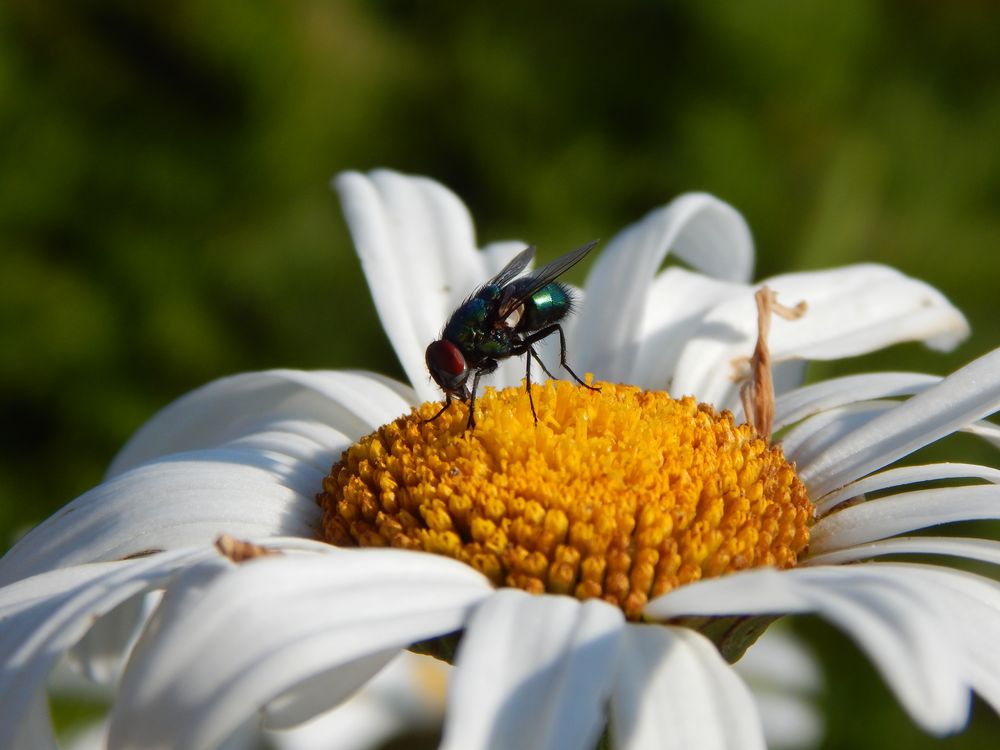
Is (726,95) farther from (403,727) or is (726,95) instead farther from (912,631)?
(912,631)

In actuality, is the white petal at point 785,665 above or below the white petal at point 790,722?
above

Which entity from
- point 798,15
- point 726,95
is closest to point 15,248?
point 726,95

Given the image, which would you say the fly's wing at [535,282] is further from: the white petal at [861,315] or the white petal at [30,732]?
the white petal at [30,732]

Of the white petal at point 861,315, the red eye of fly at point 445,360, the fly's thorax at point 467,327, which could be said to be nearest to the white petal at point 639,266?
the white petal at point 861,315

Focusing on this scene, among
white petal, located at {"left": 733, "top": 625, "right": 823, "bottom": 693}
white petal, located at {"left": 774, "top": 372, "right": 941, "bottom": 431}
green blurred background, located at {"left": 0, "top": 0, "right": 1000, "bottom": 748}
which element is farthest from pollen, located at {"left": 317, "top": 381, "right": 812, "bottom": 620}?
green blurred background, located at {"left": 0, "top": 0, "right": 1000, "bottom": 748}

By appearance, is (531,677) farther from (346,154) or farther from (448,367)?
(346,154)

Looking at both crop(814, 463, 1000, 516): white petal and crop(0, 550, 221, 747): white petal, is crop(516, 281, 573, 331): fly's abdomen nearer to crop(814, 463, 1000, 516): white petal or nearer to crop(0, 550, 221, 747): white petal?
crop(814, 463, 1000, 516): white petal
